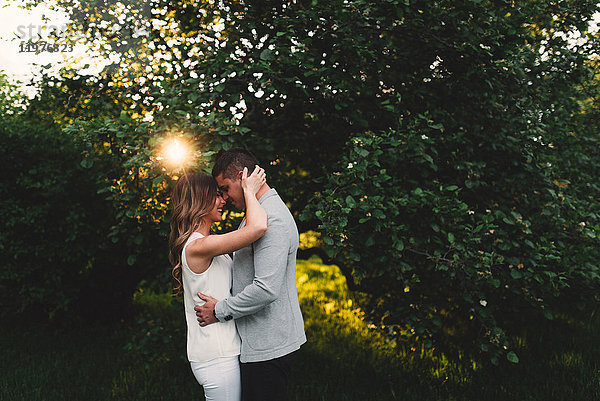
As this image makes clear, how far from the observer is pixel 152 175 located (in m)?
4.02

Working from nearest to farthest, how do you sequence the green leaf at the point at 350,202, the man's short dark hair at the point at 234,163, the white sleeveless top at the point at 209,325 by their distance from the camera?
the white sleeveless top at the point at 209,325
the man's short dark hair at the point at 234,163
the green leaf at the point at 350,202

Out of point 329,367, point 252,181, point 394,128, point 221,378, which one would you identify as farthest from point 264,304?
point 329,367

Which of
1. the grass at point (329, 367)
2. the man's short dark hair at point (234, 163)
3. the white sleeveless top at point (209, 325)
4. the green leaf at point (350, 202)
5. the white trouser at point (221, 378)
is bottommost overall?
the grass at point (329, 367)

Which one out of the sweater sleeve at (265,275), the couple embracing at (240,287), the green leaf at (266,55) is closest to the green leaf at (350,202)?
the couple embracing at (240,287)

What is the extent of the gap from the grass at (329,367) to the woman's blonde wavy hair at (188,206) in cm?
182

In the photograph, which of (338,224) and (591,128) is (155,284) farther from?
(591,128)

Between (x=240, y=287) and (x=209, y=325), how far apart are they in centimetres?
29

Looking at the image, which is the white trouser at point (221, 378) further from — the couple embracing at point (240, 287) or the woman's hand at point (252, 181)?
the woman's hand at point (252, 181)

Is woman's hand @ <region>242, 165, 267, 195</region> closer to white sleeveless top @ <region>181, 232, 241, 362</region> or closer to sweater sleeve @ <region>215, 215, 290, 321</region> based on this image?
sweater sleeve @ <region>215, 215, 290, 321</region>

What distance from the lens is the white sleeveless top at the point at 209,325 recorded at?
2.64m

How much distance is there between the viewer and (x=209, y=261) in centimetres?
270

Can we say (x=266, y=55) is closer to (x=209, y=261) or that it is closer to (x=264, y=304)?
(x=209, y=261)

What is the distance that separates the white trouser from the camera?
8.53 ft

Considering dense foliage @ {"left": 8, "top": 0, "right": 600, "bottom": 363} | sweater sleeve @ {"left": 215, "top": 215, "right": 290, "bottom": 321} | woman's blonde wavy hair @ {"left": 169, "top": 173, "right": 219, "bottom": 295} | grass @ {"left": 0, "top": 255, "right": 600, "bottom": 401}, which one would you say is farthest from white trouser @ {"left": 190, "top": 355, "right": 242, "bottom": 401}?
grass @ {"left": 0, "top": 255, "right": 600, "bottom": 401}
